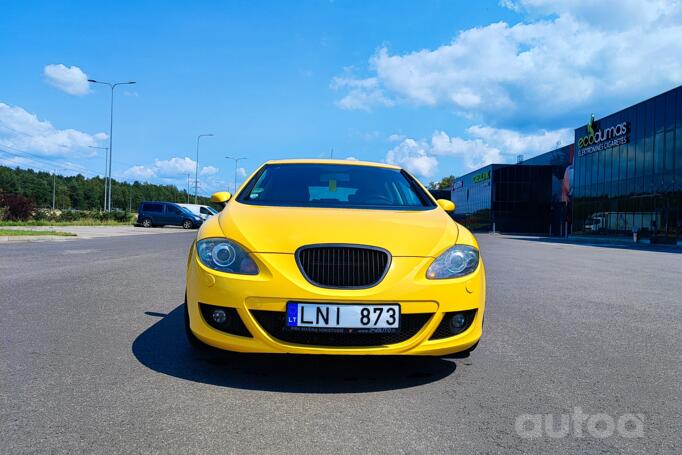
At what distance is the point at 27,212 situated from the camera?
29.8 metres

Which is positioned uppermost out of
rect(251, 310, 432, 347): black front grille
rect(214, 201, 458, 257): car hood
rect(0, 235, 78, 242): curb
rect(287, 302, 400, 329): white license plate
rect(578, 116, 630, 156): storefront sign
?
rect(578, 116, 630, 156): storefront sign

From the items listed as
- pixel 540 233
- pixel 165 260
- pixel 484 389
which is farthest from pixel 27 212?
pixel 540 233

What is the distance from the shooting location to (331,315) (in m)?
2.95

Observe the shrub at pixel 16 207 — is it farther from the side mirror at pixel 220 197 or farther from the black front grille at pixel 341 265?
the black front grille at pixel 341 265

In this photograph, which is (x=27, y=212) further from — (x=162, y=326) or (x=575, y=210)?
(x=575, y=210)

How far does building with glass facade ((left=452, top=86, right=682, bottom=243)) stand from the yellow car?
20229mm

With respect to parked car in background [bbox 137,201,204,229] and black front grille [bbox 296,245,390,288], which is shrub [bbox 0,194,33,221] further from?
black front grille [bbox 296,245,390,288]

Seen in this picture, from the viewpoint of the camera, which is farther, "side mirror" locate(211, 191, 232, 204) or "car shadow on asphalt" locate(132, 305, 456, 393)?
"side mirror" locate(211, 191, 232, 204)

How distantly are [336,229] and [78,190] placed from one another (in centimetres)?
13839

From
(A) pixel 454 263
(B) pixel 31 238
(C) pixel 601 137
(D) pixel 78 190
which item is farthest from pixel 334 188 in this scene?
(D) pixel 78 190

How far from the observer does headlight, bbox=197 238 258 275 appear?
10.2 ft

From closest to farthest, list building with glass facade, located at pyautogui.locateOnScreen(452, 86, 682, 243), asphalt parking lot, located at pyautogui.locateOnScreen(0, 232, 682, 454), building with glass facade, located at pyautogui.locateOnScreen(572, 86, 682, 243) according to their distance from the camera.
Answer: asphalt parking lot, located at pyautogui.locateOnScreen(0, 232, 682, 454)
building with glass facade, located at pyautogui.locateOnScreen(572, 86, 682, 243)
building with glass facade, located at pyautogui.locateOnScreen(452, 86, 682, 243)

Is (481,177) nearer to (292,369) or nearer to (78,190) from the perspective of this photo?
(292,369)

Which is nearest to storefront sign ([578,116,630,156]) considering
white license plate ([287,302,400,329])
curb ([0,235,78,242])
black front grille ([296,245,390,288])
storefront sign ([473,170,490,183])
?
storefront sign ([473,170,490,183])
